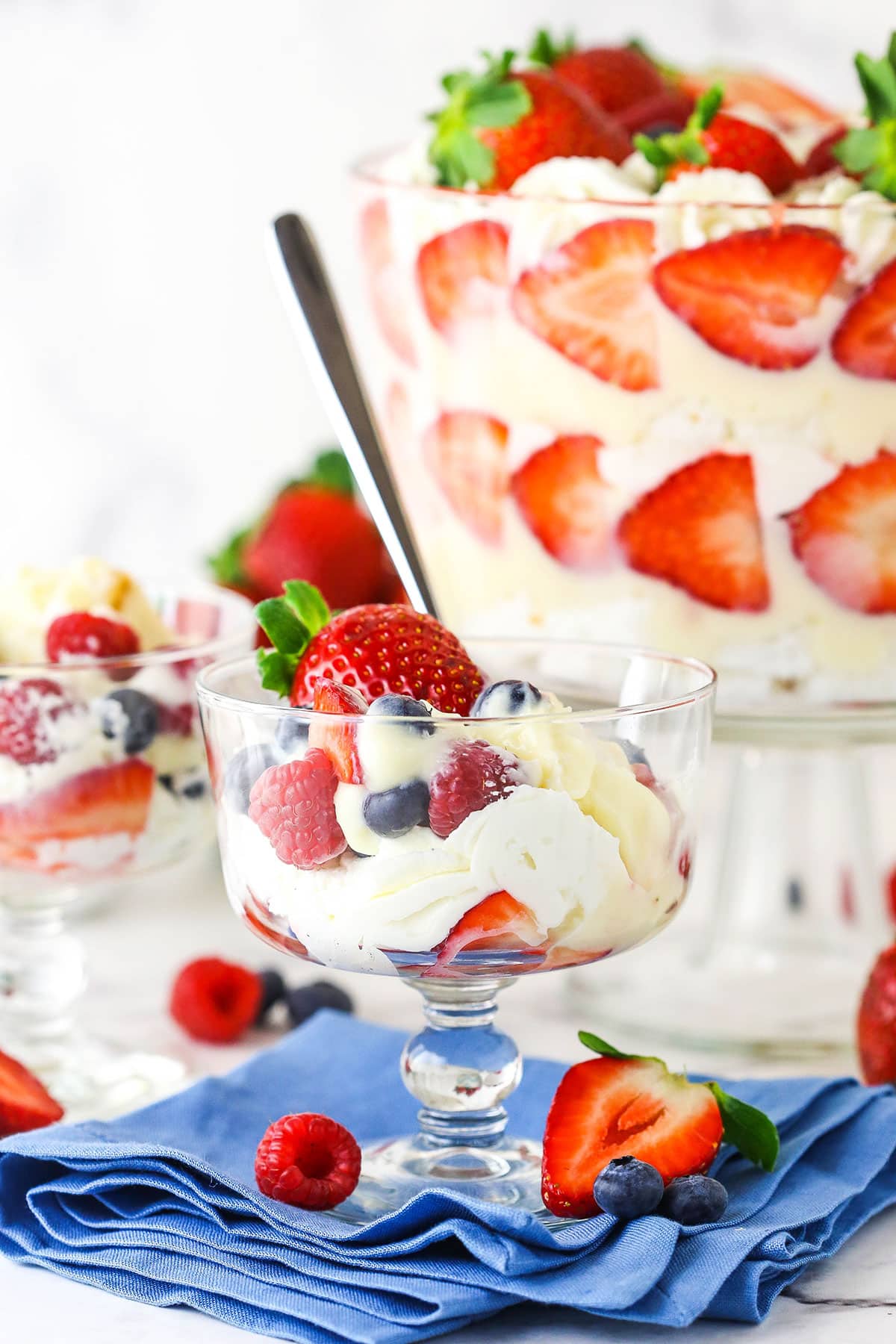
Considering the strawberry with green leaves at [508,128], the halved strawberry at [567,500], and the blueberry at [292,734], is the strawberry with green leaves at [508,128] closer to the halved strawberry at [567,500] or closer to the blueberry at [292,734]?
the halved strawberry at [567,500]

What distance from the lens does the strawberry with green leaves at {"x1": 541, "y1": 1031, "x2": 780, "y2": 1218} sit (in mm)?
831

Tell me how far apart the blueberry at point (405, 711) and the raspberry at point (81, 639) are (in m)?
0.31

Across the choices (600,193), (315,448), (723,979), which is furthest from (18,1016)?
(315,448)

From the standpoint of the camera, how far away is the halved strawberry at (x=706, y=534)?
1034 mm

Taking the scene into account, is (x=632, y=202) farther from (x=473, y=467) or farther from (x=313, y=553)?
(x=313, y=553)

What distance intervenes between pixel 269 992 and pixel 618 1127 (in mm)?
399

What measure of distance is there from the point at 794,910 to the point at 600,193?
0.58 meters

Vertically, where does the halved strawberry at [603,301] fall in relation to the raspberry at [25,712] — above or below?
above

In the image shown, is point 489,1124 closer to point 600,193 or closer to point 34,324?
point 600,193

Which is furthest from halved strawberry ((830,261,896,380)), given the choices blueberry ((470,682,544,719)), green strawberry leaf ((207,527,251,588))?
green strawberry leaf ((207,527,251,588))

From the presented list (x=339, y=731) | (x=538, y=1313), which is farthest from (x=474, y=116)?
(x=538, y=1313)

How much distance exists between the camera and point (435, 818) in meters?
0.78

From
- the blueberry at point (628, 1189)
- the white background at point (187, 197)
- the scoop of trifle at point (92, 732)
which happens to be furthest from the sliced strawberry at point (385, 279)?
the white background at point (187, 197)

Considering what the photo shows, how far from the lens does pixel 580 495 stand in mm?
1064
